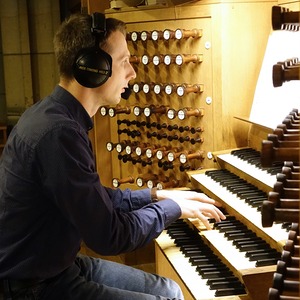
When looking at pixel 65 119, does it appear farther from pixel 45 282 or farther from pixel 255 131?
pixel 255 131

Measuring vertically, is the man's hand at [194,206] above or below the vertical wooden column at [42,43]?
below

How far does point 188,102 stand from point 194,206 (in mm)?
1355

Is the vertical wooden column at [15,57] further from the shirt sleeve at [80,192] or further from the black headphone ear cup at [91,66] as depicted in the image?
the shirt sleeve at [80,192]

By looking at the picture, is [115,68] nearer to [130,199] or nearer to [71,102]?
[71,102]

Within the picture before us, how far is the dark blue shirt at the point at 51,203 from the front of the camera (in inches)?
62.8

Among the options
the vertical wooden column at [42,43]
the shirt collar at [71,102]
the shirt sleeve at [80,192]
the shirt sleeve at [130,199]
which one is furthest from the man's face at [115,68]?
the vertical wooden column at [42,43]

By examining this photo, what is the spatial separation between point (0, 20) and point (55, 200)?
5705 millimetres

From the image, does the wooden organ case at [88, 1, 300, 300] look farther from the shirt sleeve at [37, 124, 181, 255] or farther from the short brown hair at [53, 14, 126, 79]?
the short brown hair at [53, 14, 126, 79]

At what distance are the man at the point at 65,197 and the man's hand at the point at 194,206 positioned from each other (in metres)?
0.09

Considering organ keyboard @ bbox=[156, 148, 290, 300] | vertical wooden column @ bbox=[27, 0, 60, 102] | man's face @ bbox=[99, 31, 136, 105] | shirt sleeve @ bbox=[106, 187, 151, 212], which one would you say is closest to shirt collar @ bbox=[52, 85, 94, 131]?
man's face @ bbox=[99, 31, 136, 105]

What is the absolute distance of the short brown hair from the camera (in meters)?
1.83

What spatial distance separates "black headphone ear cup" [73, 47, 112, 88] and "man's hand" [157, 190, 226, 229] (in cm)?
54

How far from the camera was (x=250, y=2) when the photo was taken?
3.00 m

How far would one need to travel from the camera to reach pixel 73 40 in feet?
6.04
